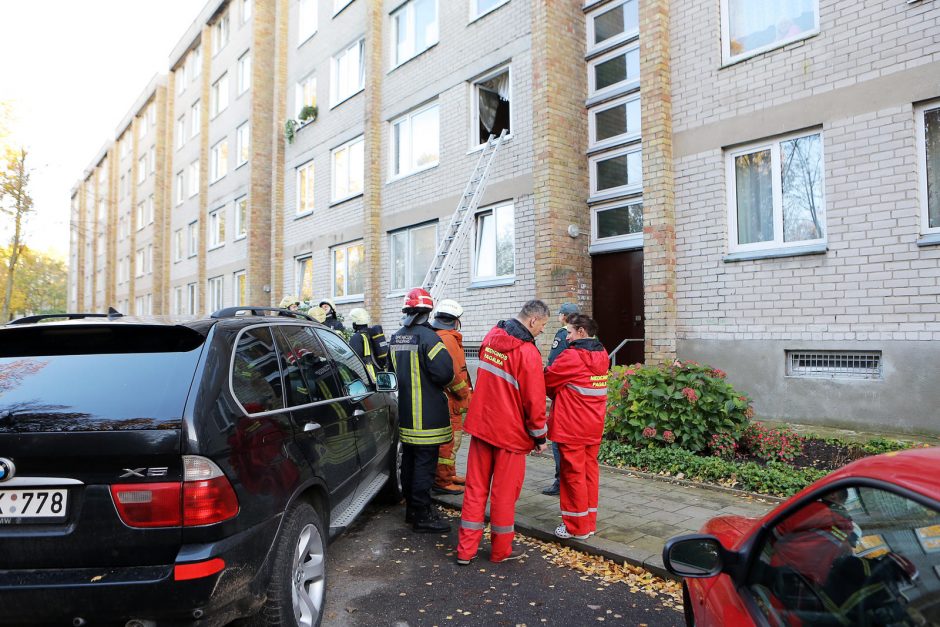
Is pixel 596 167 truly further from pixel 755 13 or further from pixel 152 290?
pixel 152 290

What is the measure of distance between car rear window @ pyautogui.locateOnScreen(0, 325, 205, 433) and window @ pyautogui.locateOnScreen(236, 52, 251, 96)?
22.5 meters

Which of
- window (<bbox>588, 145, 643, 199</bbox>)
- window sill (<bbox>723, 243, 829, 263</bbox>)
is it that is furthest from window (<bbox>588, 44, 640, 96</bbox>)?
window sill (<bbox>723, 243, 829, 263</bbox>)

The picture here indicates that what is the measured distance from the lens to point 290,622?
2926mm

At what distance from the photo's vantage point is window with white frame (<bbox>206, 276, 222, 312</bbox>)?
79.6ft

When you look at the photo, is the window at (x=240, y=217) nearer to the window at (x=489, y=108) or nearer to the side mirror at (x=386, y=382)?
the window at (x=489, y=108)

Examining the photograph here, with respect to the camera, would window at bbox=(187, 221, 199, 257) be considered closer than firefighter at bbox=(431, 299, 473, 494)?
No

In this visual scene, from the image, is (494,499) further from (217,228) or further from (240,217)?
(217,228)

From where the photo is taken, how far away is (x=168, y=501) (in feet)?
8.07

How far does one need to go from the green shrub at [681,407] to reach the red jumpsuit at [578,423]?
7.33 feet

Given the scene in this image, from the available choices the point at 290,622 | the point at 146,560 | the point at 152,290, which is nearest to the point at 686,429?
the point at 290,622

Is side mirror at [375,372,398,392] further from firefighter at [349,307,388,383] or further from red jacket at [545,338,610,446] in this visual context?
firefighter at [349,307,388,383]

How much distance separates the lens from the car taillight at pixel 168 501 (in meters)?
2.46

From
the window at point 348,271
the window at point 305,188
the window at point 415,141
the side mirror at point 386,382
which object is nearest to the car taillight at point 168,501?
the side mirror at point 386,382

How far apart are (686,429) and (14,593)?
5.68 metres
